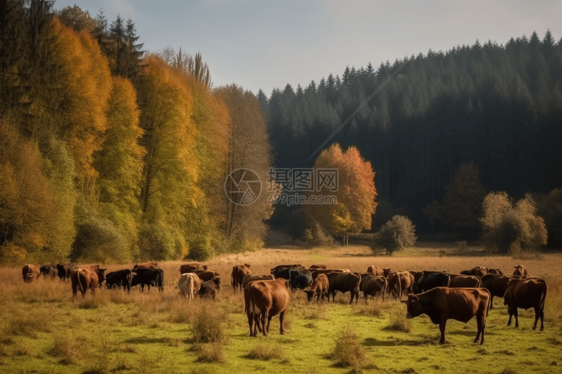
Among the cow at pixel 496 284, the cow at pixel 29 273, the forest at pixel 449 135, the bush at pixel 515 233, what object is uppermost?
the forest at pixel 449 135

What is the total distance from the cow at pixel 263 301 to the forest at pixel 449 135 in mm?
53868

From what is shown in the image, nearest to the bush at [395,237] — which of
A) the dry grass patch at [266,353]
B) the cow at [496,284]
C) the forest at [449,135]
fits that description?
the forest at [449,135]

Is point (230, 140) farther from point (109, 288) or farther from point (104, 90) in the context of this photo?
point (109, 288)

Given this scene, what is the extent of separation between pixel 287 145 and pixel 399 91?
33419 mm

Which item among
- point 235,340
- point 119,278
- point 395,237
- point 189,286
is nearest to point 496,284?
point 235,340

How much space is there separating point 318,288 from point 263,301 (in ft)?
25.1

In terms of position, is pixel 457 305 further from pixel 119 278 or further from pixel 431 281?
pixel 119 278

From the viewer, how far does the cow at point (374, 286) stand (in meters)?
20.9

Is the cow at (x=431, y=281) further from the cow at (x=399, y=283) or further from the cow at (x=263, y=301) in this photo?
the cow at (x=263, y=301)

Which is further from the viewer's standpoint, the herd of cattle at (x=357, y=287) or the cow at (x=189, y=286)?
the cow at (x=189, y=286)

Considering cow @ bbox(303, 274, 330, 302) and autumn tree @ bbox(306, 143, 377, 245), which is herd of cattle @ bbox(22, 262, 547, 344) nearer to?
cow @ bbox(303, 274, 330, 302)

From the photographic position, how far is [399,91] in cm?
10775

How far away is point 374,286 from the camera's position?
68.7ft

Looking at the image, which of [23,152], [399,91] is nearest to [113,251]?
[23,152]
